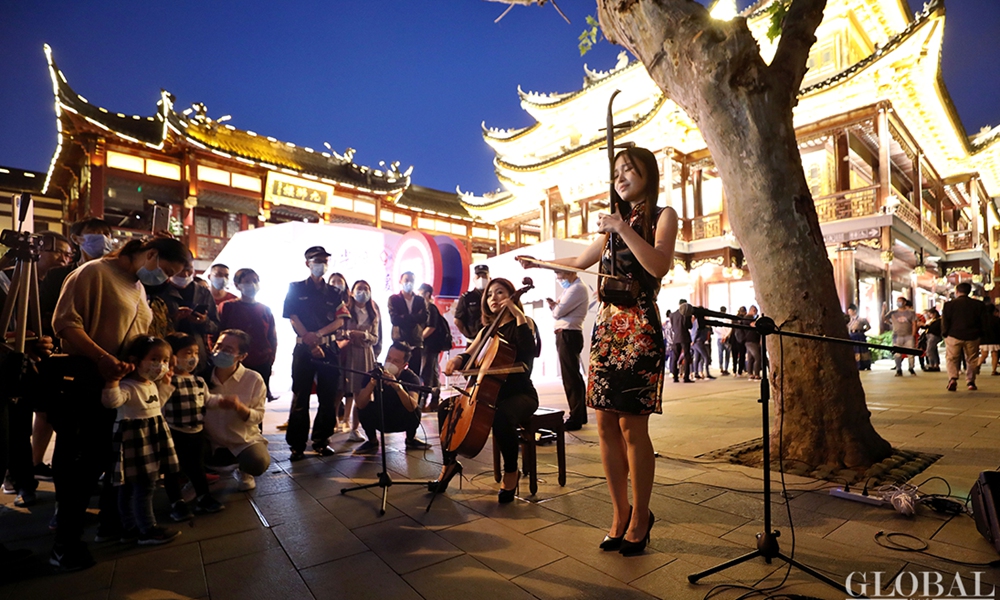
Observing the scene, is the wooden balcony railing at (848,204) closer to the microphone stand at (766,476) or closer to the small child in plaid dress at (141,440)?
the microphone stand at (766,476)

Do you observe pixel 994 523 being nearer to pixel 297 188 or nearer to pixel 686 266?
pixel 686 266

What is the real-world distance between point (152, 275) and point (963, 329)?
10.1 metres

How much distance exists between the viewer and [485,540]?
2.44 meters

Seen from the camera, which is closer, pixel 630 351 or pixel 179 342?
pixel 630 351

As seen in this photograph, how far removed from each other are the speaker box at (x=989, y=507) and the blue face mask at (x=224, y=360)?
4.22 m

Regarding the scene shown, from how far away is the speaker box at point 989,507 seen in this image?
7.03ft

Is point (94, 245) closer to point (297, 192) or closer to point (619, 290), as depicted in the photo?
point (619, 290)

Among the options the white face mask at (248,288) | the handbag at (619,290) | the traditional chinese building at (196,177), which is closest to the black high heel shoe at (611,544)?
the handbag at (619,290)

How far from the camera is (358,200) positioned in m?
22.2

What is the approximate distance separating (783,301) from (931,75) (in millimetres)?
13584

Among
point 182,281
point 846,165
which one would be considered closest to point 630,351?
point 182,281

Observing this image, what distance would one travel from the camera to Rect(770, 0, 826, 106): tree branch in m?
3.69

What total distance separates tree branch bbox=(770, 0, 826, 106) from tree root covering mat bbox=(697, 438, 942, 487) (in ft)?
8.75

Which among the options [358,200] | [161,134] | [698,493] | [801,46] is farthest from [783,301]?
[358,200]
